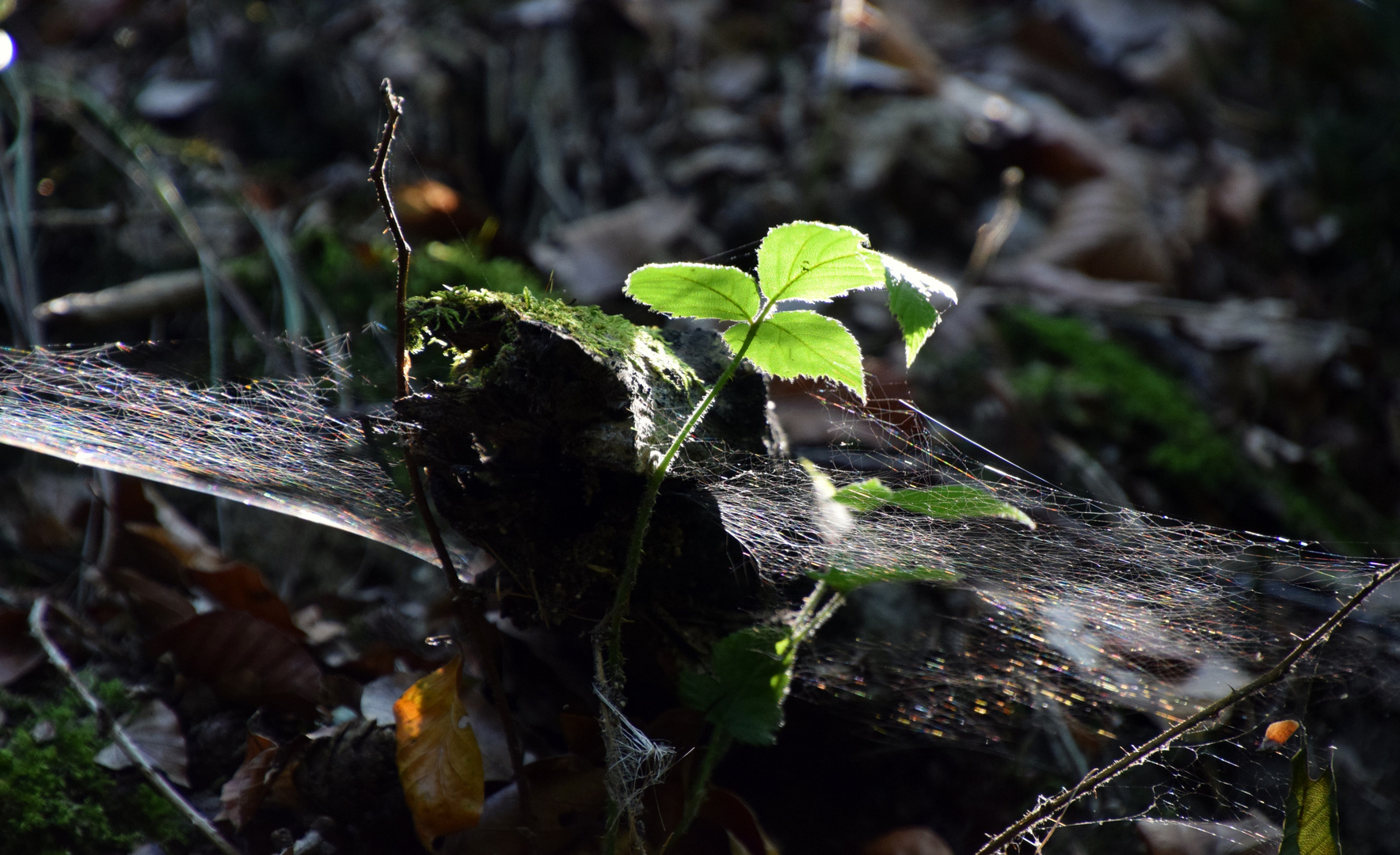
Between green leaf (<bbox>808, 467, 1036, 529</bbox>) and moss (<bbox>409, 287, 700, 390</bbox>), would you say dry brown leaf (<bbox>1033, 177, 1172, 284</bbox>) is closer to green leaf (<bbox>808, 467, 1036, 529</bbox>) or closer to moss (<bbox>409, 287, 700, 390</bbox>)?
green leaf (<bbox>808, 467, 1036, 529</bbox>)

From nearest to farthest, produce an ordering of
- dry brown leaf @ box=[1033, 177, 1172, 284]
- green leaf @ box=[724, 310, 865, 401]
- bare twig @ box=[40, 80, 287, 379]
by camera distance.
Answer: green leaf @ box=[724, 310, 865, 401], bare twig @ box=[40, 80, 287, 379], dry brown leaf @ box=[1033, 177, 1172, 284]

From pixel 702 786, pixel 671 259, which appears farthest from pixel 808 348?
pixel 671 259

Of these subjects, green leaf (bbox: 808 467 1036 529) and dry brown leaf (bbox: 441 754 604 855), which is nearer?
green leaf (bbox: 808 467 1036 529)

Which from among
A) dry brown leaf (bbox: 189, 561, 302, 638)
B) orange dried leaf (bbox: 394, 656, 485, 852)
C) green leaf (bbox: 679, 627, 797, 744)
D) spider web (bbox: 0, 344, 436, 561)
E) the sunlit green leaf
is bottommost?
dry brown leaf (bbox: 189, 561, 302, 638)

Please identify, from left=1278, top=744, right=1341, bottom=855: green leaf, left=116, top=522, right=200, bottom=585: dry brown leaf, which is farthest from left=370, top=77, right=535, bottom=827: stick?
left=1278, top=744, right=1341, bottom=855: green leaf

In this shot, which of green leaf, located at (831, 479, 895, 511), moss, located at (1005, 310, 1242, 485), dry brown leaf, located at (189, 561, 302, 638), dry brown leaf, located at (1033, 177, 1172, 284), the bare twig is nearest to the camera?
green leaf, located at (831, 479, 895, 511)

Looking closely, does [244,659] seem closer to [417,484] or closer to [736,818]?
[417,484]

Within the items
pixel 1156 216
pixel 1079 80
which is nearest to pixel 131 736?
pixel 1156 216

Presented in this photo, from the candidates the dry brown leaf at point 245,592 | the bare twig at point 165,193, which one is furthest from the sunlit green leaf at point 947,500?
the bare twig at point 165,193
